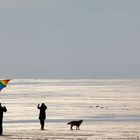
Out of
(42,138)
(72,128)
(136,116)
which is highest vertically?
(136,116)

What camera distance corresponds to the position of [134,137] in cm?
2958

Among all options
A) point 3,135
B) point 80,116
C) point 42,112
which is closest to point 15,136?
point 3,135

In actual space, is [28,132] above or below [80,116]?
below

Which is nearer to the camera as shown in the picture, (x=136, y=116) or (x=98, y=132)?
(x=98, y=132)

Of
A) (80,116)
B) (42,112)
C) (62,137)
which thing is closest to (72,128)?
(42,112)

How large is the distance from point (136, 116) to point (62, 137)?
21.6m

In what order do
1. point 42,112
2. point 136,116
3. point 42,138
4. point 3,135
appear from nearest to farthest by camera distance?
point 42,138 → point 3,135 → point 42,112 → point 136,116

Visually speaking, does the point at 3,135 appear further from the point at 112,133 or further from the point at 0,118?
the point at 112,133

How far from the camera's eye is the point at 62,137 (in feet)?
96.8

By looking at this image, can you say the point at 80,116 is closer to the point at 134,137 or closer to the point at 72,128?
the point at 72,128

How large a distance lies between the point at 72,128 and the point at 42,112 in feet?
6.84

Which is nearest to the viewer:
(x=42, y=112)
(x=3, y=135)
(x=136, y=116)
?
(x=3, y=135)

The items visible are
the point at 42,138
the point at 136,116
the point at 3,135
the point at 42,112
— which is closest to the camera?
the point at 42,138

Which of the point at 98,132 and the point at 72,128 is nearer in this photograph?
the point at 98,132
